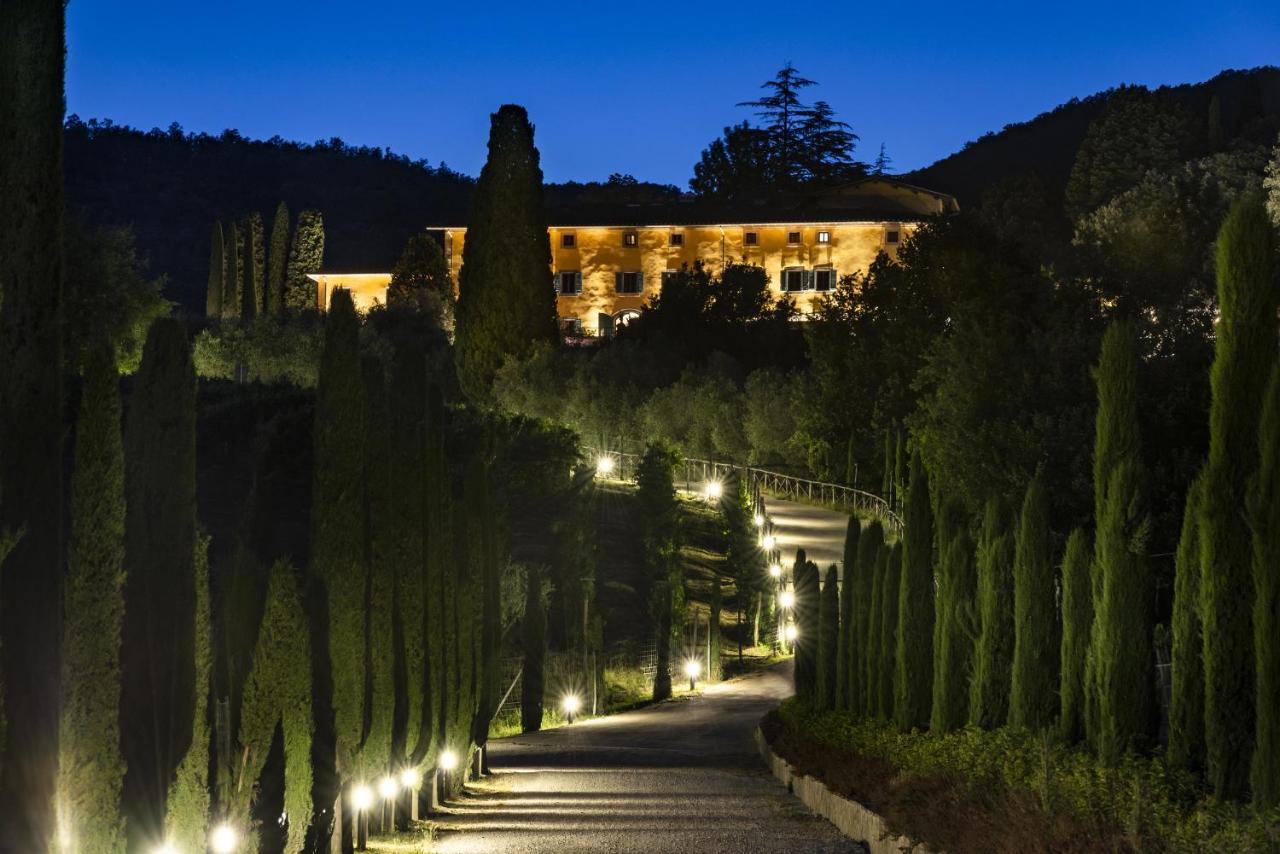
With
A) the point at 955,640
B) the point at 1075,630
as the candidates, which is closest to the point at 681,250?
the point at 955,640

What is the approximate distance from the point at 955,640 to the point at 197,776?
28.4 feet

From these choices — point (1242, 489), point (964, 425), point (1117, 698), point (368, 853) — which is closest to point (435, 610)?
point (368, 853)

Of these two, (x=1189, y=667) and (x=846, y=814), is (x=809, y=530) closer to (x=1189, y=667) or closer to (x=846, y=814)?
(x=846, y=814)

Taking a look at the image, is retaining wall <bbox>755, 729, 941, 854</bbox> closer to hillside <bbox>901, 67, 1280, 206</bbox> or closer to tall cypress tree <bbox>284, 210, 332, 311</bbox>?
tall cypress tree <bbox>284, 210, 332, 311</bbox>

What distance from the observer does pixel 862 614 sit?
22.3 metres

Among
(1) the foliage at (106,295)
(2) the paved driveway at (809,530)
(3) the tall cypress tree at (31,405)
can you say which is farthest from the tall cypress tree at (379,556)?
(1) the foliage at (106,295)

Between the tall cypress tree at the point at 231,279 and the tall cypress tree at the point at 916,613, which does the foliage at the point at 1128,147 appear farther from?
the tall cypress tree at the point at 916,613

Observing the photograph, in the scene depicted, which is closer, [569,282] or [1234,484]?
[1234,484]

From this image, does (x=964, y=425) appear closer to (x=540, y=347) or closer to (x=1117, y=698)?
(x=1117, y=698)

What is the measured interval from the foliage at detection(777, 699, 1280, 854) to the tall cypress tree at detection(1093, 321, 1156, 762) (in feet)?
1.30

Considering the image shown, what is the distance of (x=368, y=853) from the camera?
16.2 m

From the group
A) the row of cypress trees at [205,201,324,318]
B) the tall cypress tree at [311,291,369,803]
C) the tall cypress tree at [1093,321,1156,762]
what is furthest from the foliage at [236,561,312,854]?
the row of cypress trees at [205,201,324,318]

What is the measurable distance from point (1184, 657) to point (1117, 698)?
1123 millimetres

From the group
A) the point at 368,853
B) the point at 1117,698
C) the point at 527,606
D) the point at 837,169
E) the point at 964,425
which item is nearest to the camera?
the point at 1117,698
